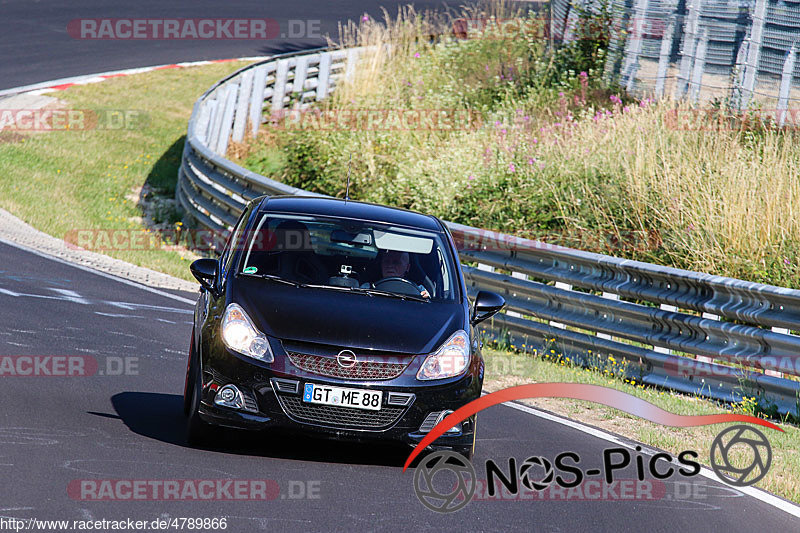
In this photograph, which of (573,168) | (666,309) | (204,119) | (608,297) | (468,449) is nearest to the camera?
(468,449)

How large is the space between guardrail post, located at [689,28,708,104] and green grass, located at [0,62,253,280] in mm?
8851

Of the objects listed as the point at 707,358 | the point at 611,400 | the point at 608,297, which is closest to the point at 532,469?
the point at 611,400

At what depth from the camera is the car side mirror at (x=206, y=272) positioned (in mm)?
7449

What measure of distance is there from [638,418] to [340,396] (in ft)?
12.6

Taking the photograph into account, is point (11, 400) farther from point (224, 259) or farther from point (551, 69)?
point (551, 69)

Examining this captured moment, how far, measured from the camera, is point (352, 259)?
8.11 meters

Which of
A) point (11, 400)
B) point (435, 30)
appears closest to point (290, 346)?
point (11, 400)

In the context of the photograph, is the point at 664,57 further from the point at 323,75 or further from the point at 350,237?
the point at 350,237

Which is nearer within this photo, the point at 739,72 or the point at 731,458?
the point at 731,458

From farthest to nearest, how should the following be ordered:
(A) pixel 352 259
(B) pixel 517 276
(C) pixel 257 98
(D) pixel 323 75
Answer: (D) pixel 323 75, (C) pixel 257 98, (B) pixel 517 276, (A) pixel 352 259

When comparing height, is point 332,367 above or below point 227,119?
above

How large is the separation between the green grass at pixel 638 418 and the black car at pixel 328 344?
6.87 ft

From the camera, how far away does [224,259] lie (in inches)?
312

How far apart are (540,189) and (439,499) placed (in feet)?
32.1
